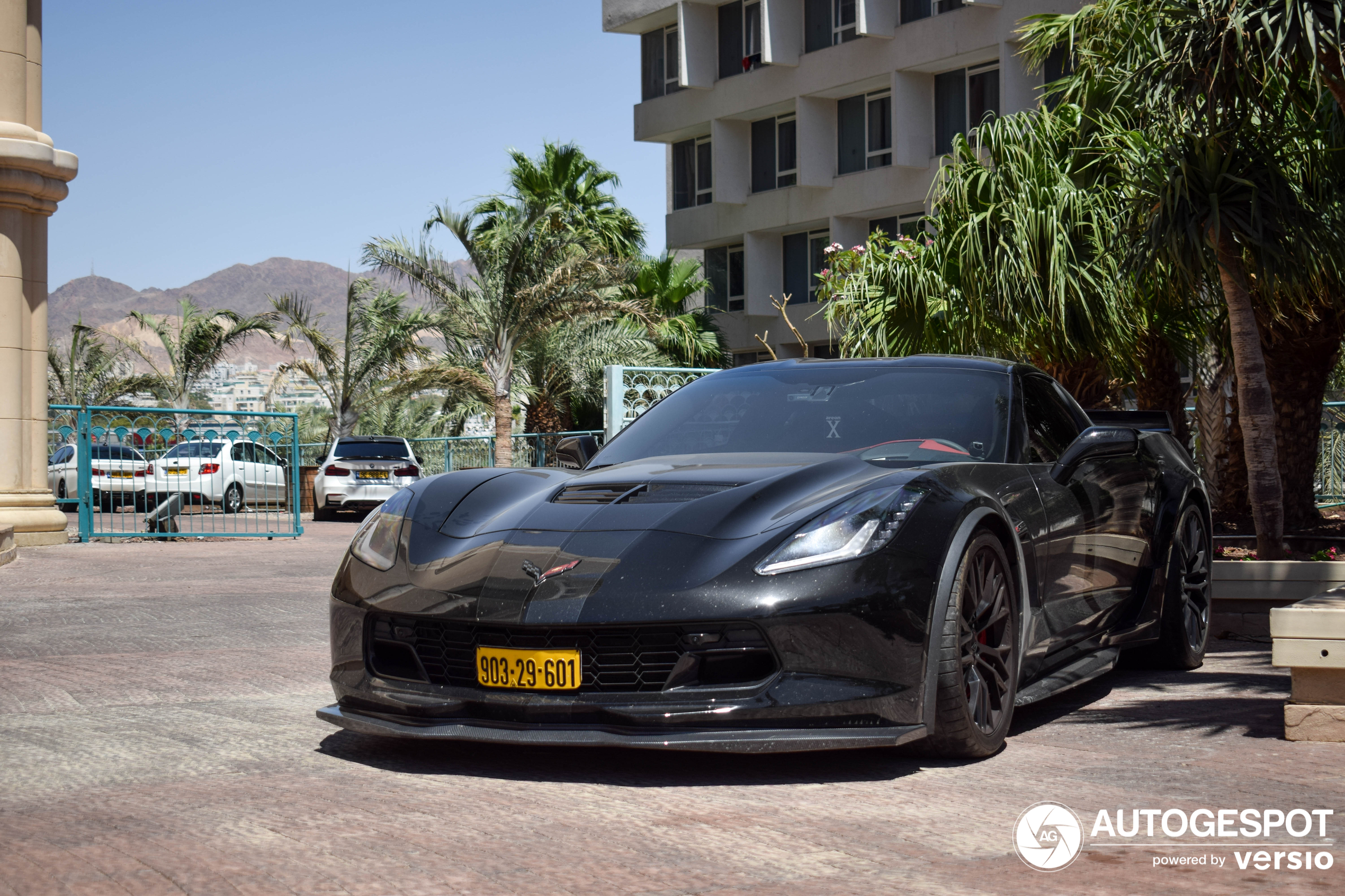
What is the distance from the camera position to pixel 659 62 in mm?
38062

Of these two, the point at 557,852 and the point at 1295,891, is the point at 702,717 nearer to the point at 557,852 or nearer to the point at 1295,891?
the point at 557,852

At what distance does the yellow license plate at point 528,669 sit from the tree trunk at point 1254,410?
20.0ft

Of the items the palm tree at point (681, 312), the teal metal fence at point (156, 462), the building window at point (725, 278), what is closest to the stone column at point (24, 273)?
the teal metal fence at point (156, 462)

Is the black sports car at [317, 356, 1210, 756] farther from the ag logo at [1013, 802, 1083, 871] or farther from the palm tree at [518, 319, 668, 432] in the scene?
the palm tree at [518, 319, 668, 432]

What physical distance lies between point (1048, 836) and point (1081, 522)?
2179mm

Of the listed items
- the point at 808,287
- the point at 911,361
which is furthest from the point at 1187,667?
the point at 808,287

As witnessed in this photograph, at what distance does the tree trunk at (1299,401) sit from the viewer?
11.7m

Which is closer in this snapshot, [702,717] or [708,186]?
[702,717]

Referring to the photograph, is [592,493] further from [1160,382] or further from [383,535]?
[1160,382]

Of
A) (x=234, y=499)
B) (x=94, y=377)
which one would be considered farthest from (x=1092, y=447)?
(x=94, y=377)

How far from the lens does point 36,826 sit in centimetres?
364

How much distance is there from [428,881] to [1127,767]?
228 cm

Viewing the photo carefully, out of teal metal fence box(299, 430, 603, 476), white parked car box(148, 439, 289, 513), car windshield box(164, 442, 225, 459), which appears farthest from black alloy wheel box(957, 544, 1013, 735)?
teal metal fence box(299, 430, 603, 476)

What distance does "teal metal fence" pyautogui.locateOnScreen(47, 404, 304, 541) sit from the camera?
1733cm
